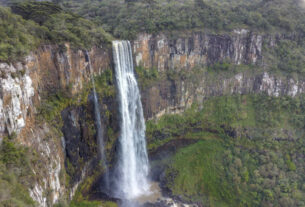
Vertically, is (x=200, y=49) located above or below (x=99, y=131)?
above

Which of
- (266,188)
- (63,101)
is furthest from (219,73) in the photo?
(63,101)

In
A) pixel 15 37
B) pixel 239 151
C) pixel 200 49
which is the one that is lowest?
pixel 239 151

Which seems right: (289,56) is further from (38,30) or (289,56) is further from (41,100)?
(41,100)

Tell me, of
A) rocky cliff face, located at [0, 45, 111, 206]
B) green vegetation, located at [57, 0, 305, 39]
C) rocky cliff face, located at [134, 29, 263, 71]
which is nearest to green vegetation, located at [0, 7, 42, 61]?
rocky cliff face, located at [0, 45, 111, 206]

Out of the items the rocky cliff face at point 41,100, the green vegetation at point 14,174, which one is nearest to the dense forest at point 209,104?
the rocky cliff face at point 41,100

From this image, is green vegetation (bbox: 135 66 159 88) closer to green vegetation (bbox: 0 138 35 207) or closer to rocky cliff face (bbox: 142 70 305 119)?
rocky cliff face (bbox: 142 70 305 119)

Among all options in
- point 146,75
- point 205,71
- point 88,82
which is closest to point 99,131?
point 88,82

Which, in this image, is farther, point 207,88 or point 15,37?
point 207,88
